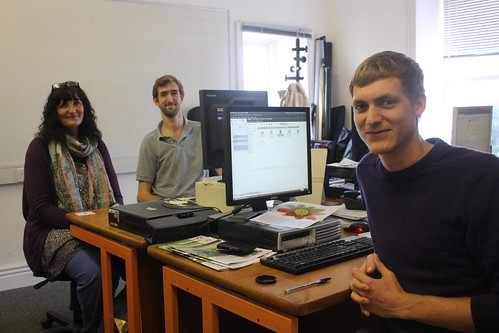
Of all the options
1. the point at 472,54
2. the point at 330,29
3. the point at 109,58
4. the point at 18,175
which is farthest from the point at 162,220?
the point at 330,29

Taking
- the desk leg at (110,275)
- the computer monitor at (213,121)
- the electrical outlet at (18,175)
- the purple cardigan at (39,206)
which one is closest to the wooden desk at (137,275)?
the desk leg at (110,275)

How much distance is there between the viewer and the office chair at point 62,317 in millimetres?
2299

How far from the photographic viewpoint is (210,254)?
4.63 ft

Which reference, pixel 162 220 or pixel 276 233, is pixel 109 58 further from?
pixel 276 233

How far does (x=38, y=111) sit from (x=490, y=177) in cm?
307

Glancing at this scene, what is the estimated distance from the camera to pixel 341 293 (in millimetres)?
1132

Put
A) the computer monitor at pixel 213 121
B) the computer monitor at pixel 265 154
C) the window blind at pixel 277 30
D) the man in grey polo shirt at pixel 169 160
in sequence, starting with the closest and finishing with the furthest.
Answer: the computer monitor at pixel 265 154
the computer monitor at pixel 213 121
the man in grey polo shirt at pixel 169 160
the window blind at pixel 277 30

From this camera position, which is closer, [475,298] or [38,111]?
[475,298]

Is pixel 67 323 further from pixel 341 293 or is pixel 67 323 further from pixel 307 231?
pixel 341 293

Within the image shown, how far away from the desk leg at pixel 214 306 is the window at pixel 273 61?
131 inches

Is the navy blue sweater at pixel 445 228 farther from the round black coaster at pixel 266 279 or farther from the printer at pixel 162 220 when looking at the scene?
the printer at pixel 162 220

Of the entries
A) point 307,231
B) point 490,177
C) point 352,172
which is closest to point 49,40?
point 352,172

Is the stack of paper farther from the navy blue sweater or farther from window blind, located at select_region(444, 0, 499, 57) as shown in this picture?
window blind, located at select_region(444, 0, 499, 57)

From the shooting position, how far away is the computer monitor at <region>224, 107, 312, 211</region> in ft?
5.20
